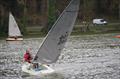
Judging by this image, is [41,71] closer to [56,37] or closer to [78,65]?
[56,37]

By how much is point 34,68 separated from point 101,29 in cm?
5950

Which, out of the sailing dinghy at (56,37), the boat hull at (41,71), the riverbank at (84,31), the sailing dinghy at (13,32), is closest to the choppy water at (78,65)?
the boat hull at (41,71)

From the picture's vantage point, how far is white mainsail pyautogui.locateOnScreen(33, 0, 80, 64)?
3428 cm

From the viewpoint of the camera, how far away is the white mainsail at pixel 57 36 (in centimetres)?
3428

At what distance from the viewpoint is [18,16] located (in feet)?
332

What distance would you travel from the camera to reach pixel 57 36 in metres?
34.5

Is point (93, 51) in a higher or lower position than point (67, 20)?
lower

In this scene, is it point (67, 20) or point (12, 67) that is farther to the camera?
point (12, 67)

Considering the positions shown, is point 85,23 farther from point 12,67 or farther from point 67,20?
point 67,20

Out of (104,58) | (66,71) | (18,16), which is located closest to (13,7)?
(18,16)

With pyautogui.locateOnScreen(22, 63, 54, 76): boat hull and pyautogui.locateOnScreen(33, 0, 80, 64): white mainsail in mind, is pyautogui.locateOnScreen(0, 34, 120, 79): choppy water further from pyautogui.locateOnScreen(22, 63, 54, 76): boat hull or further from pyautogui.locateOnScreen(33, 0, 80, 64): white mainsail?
pyautogui.locateOnScreen(33, 0, 80, 64): white mainsail

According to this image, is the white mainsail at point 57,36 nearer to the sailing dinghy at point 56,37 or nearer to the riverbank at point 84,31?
the sailing dinghy at point 56,37

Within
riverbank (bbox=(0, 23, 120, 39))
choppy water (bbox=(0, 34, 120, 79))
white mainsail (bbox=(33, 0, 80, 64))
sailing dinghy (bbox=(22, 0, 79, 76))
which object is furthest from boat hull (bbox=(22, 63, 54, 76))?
riverbank (bbox=(0, 23, 120, 39))

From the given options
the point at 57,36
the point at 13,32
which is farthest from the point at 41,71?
the point at 13,32
